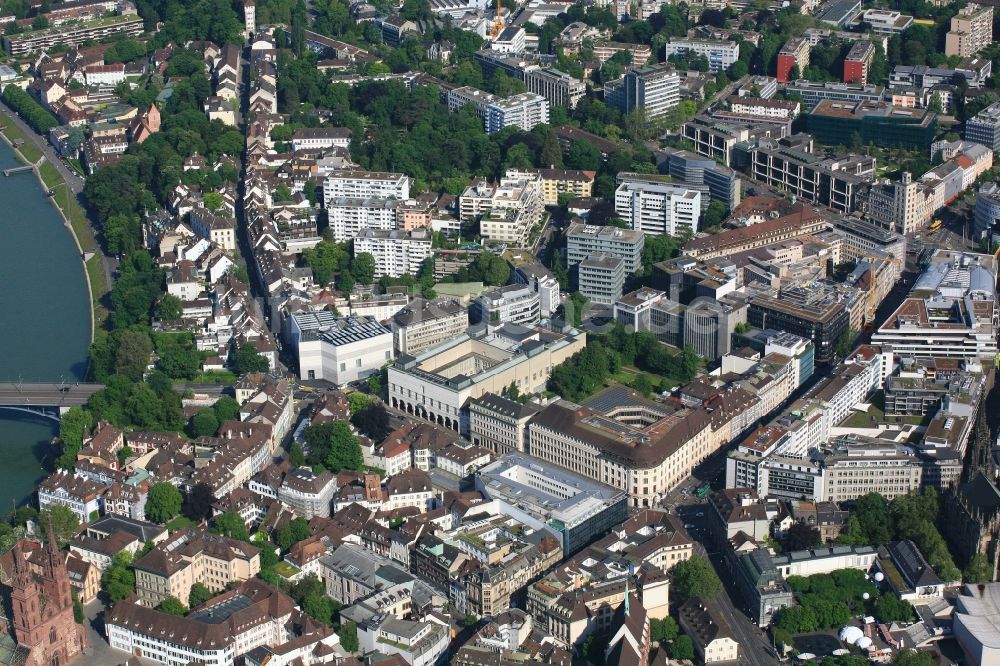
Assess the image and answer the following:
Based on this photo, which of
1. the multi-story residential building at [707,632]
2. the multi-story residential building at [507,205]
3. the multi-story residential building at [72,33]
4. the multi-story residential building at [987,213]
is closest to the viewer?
the multi-story residential building at [707,632]

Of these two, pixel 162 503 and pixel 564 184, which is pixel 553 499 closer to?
pixel 162 503

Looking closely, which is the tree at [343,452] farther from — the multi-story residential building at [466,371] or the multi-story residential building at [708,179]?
the multi-story residential building at [708,179]

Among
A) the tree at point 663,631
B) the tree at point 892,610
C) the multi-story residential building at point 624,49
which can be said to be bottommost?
the tree at point 892,610

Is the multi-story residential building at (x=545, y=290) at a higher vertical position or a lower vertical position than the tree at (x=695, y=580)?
higher

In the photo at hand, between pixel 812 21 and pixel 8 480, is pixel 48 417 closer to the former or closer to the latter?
pixel 8 480

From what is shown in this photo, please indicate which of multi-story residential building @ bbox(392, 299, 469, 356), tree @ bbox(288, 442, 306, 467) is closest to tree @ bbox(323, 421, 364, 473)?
tree @ bbox(288, 442, 306, 467)

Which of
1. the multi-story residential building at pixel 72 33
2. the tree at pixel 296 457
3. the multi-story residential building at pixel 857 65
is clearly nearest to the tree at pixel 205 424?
the tree at pixel 296 457

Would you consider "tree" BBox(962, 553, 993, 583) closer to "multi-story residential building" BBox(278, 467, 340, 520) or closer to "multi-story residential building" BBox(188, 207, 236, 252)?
"multi-story residential building" BBox(278, 467, 340, 520)
